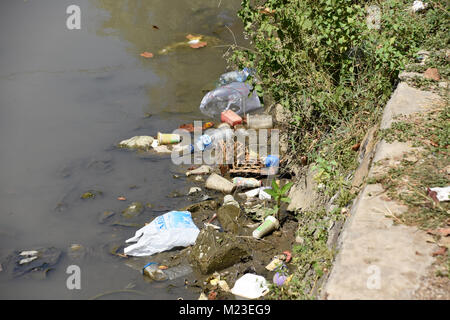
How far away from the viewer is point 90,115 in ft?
18.1

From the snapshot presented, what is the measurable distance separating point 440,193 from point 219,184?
2118 mm

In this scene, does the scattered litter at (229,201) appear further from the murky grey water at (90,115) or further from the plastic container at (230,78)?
the plastic container at (230,78)

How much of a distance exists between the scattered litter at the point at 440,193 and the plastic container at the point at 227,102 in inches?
122

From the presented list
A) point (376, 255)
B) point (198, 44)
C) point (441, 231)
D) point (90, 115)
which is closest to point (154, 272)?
point (376, 255)

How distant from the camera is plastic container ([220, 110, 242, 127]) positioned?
5137 mm

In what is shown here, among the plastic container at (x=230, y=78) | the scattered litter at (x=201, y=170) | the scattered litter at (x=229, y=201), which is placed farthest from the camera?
the plastic container at (x=230, y=78)

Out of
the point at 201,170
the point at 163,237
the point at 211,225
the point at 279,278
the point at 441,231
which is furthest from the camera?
the point at 201,170

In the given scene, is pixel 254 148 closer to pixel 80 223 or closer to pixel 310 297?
pixel 80 223

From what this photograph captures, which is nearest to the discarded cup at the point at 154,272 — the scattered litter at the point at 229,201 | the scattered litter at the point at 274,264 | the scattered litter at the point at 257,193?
the scattered litter at the point at 274,264

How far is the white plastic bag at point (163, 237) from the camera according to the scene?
11.8ft

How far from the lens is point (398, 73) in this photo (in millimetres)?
3707

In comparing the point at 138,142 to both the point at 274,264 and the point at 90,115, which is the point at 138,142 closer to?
the point at 90,115

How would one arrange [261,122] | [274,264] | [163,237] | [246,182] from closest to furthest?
[274,264], [163,237], [246,182], [261,122]

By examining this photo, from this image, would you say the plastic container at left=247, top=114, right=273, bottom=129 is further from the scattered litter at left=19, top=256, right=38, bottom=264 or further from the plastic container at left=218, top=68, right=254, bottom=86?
the scattered litter at left=19, top=256, right=38, bottom=264
